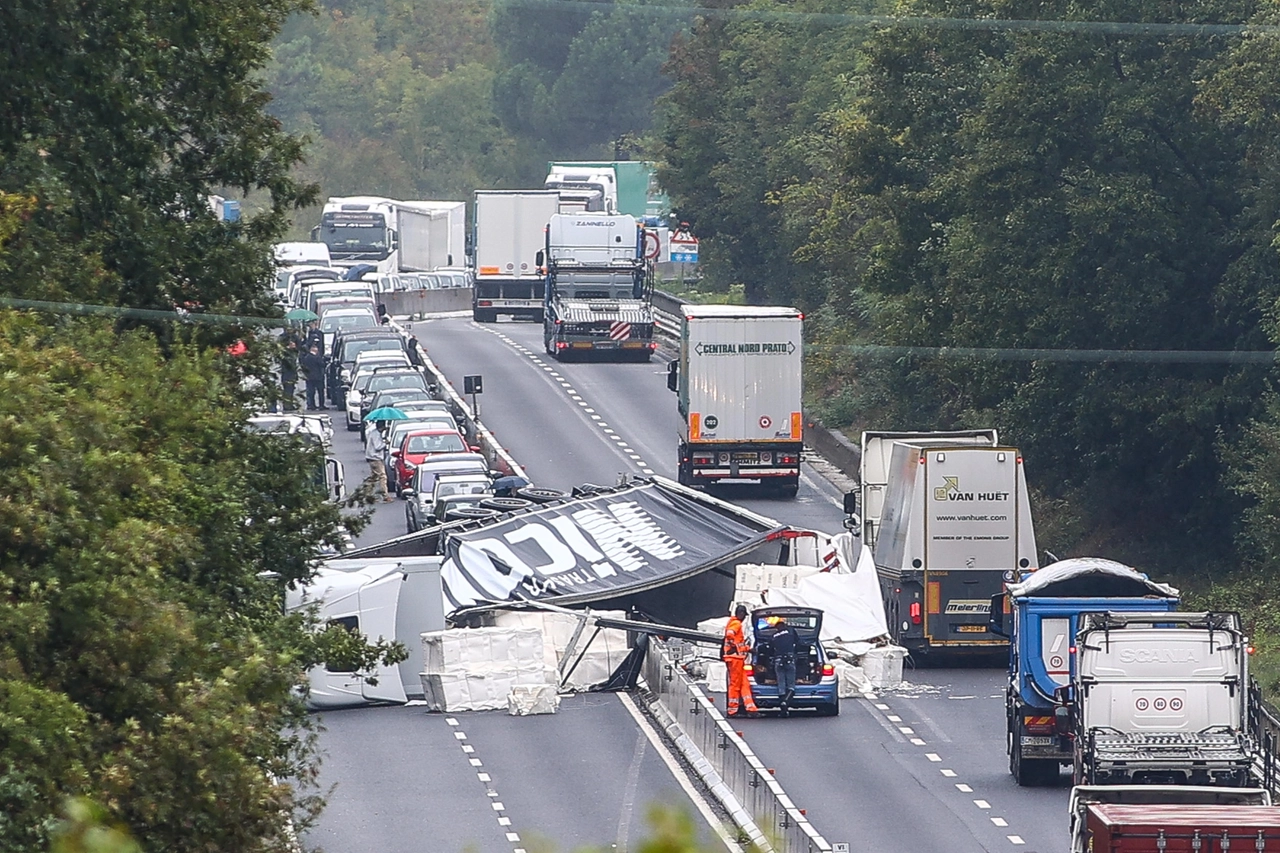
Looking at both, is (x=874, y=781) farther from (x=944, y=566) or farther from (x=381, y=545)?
(x=381, y=545)

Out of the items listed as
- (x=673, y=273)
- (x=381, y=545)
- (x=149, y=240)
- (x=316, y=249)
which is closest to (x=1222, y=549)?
(x=381, y=545)

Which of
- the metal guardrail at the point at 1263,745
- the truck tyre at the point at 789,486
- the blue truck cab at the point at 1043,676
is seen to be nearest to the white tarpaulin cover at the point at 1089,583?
the blue truck cab at the point at 1043,676

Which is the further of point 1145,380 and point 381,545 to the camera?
point 1145,380

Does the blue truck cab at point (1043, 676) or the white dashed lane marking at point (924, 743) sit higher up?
the blue truck cab at point (1043, 676)

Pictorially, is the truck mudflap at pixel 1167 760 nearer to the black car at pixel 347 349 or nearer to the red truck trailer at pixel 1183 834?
the red truck trailer at pixel 1183 834

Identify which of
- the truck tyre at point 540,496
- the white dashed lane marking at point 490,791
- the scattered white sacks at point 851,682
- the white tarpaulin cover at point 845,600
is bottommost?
the white dashed lane marking at point 490,791

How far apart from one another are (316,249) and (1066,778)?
6019 centimetres

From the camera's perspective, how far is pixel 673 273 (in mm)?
94625

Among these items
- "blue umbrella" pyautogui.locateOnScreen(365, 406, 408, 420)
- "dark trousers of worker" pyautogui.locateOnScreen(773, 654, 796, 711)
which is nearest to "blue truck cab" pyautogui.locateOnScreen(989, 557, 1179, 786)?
"dark trousers of worker" pyautogui.locateOnScreen(773, 654, 796, 711)

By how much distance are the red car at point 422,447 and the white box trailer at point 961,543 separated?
1662 centimetres

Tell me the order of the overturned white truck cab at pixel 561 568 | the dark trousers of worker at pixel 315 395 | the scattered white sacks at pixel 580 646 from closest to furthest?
1. the overturned white truck cab at pixel 561 568
2. the scattered white sacks at pixel 580 646
3. the dark trousers of worker at pixel 315 395

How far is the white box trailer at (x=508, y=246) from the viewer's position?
7062 cm

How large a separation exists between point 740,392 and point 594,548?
33.6ft

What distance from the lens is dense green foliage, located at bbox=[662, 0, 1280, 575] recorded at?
39656 millimetres
